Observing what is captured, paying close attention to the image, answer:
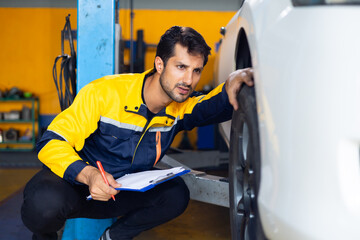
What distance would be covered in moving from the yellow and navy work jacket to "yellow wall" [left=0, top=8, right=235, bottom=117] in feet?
18.0

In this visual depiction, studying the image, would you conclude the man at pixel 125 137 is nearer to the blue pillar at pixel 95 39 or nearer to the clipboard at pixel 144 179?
the clipboard at pixel 144 179

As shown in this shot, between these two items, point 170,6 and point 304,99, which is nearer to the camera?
point 304,99

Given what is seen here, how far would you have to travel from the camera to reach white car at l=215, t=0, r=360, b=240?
76 cm

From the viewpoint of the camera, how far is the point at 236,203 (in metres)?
1.41

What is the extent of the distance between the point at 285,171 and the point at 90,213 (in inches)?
47.6

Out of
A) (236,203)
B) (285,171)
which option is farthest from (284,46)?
(236,203)

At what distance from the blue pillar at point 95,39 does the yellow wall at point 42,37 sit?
517 centimetres

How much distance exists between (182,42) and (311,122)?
3.41 ft

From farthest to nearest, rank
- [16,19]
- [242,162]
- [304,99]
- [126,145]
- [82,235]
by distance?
[16,19] < [82,235] < [126,145] < [242,162] < [304,99]

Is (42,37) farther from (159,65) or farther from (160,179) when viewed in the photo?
(160,179)

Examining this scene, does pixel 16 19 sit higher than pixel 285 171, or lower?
higher

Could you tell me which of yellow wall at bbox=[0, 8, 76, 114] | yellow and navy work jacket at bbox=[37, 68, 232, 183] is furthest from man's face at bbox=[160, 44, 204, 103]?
yellow wall at bbox=[0, 8, 76, 114]

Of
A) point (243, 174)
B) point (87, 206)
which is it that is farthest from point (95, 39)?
point (243, 174)

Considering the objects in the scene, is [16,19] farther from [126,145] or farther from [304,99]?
[304,99]
